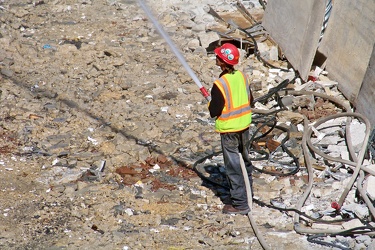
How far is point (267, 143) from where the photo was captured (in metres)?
8.73

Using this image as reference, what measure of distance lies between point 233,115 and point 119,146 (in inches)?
93.8

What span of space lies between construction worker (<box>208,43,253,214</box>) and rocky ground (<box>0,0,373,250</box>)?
0.99 ft

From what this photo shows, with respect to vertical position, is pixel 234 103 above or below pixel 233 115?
above

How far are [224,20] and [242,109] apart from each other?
6961mm

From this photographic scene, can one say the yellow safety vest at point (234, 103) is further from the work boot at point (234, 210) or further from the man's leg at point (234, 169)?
the work boot at point (234, 210)

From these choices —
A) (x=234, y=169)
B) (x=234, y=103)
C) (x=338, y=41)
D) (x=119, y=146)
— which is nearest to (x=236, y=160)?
(x=234, y=169)

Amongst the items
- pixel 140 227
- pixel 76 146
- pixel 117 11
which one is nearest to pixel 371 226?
pixel 140 227

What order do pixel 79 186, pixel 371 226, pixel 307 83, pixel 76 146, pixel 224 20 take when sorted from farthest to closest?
pixel 224 20 < pixel 307 83 < pixel 76 146 < pixel 79 186 < pixel 371 226

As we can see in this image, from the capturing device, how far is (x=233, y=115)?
21.9ft

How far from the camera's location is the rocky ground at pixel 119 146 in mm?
6727

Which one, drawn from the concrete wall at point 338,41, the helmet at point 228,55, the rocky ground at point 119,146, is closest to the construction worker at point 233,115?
the helmet at point 228,55

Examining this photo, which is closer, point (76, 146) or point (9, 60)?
point (76, 146)

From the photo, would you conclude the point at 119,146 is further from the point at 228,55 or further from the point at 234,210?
the point at 228,55

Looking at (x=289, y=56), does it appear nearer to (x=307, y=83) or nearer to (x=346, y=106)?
(x=307, y=83)
